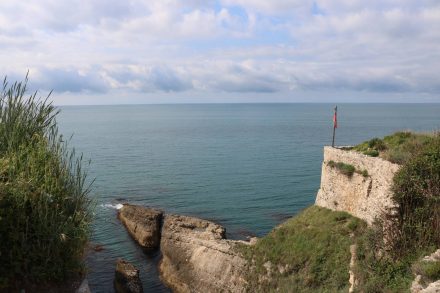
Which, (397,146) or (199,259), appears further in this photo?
(199,259)

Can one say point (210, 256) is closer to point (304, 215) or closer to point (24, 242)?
point (304, 215)

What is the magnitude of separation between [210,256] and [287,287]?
8.55 m

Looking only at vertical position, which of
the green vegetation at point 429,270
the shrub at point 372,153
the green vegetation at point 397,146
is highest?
the green vegetation at point 397,146

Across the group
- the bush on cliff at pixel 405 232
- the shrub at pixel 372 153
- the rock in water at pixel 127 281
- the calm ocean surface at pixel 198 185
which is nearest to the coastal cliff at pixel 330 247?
the bush on cliff at pixel 405 232

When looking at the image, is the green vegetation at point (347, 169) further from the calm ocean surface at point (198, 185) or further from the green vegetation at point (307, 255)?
the calm ocean surface at point (198, 185)

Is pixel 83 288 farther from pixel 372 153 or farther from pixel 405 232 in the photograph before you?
pixel 372 153

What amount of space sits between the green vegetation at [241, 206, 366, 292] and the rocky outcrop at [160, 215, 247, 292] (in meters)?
1.66

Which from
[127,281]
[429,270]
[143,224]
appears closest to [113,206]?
[143,224]

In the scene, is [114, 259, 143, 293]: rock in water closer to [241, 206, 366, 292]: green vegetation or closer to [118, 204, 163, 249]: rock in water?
[118, 204, 163, 249]: rock in water

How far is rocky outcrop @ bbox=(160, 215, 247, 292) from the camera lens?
1300 inches

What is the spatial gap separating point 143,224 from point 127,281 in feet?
38.7

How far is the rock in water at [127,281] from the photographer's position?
32812 mm

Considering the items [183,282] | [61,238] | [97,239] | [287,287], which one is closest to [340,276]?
[287,287]

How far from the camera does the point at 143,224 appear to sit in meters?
44.6
